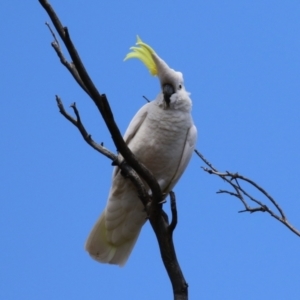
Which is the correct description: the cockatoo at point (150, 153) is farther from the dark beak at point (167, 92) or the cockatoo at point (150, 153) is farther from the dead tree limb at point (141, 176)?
the dead tree limb at point (141, 176)

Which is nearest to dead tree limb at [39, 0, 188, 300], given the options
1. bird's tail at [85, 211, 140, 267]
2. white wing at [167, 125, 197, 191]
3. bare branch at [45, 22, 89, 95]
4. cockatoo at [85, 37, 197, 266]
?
bare branch at [45, 22, 89, 95]

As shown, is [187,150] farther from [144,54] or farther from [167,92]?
[144,54]

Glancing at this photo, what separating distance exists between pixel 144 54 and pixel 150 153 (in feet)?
2.20

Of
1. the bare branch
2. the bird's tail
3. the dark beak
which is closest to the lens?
the bare branch

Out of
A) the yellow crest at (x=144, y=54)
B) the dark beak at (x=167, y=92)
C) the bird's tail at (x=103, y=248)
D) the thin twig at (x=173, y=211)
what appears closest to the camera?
the thin twig at (x=173, y=211)

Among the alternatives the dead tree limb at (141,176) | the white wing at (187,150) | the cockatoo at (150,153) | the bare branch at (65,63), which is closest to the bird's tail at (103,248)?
the cockatoo at (150,153)

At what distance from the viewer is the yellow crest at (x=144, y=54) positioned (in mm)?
3604

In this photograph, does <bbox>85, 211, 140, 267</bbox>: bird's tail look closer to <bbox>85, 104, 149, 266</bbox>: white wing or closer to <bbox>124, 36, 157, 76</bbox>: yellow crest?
<bbox>85, 104, 149, 266</bbox>: white wing

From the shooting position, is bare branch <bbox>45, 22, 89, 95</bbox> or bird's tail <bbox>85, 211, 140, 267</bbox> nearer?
bare branch <bbox>45, 22, 89, 95</bbox>

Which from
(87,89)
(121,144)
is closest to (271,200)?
(121,144)

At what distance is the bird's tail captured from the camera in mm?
4184

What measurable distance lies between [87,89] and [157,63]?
3.96ft

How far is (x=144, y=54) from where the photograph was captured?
12.3ft

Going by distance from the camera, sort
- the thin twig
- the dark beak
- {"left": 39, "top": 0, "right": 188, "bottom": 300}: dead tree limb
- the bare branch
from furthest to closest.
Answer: the dark beak, the thin twig, the bare branch, {"left": 39, "top": 0, "right": 188, "bottom": 300}: dead tree limb
